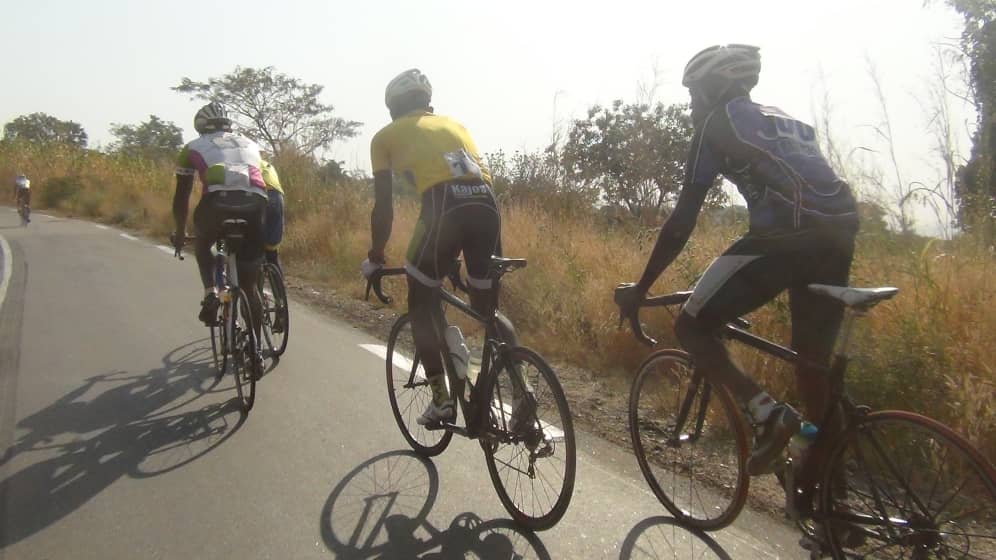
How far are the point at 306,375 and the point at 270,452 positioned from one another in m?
1.54

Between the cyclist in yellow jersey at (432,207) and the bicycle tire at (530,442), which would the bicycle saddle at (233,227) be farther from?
the bicycle tire at (530,442)

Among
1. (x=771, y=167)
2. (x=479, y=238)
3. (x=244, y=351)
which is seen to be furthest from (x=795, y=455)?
(x=244, y=351)

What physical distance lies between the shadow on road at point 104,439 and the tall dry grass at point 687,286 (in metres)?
2.91

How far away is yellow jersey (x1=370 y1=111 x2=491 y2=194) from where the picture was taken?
3.49 meters

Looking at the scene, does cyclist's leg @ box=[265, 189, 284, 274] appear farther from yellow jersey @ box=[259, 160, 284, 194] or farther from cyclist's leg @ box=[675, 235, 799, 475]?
cyclist's leg @ box=[675, 235, 799, 475]

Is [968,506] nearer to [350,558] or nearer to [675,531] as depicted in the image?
[675,531]

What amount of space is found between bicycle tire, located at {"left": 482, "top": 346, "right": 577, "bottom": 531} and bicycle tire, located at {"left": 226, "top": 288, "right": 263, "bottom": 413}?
1.91 meters

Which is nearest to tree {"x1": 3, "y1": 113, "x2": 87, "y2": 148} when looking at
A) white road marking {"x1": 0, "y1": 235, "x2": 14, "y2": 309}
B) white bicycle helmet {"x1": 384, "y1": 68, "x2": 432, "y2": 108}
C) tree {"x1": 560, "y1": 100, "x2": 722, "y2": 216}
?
white road marking {"x1": 0, "y1": 235, "x2": 14, "y2": 309}

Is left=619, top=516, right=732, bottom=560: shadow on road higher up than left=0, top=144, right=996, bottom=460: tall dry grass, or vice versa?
left=0, top=144, right=996, bottom=460: tall dry grass

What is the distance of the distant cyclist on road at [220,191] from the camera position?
16.1 feet

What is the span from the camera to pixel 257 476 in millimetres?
3793

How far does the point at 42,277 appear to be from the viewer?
9859 millimetres

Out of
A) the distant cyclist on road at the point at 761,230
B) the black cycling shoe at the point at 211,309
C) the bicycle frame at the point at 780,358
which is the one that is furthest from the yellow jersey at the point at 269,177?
the distant cyclist on road at the point at 761,230

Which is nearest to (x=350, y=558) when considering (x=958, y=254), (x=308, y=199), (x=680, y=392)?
(x=680, y=392)
